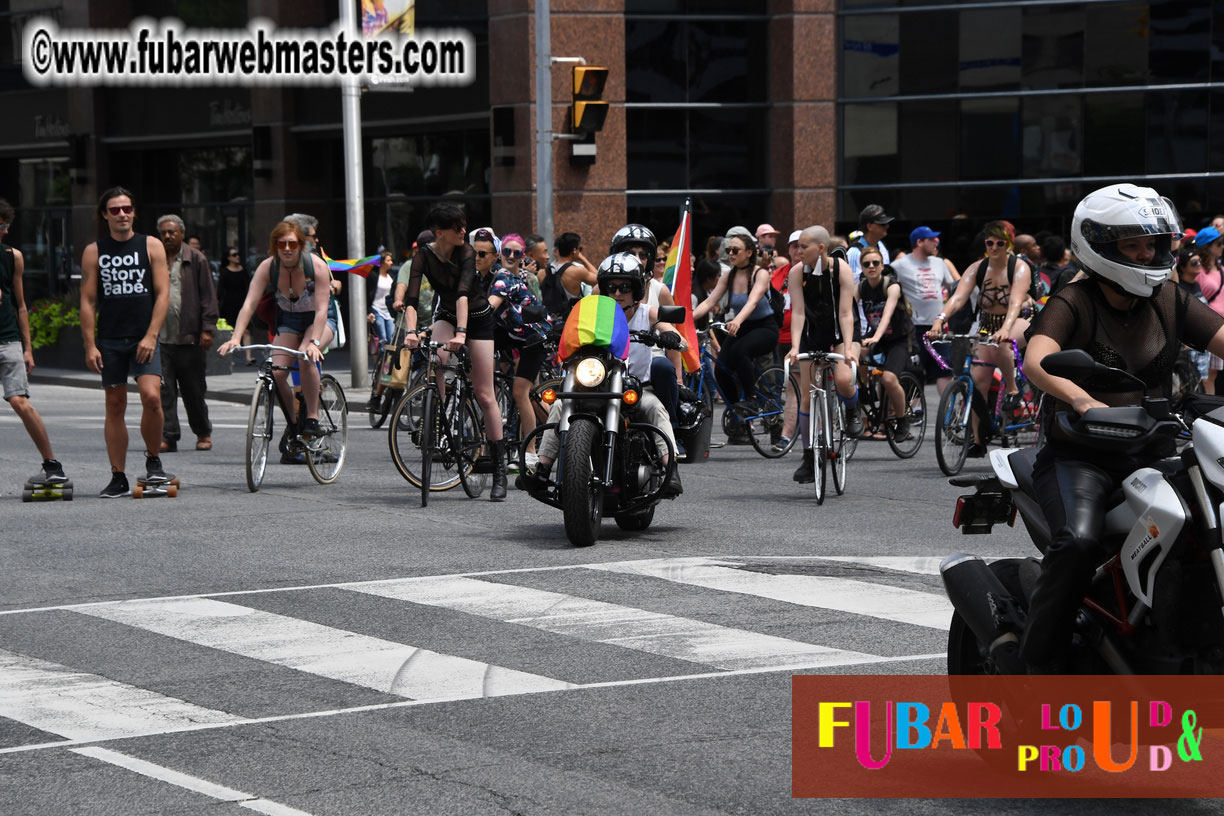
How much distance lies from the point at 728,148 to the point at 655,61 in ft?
5.90

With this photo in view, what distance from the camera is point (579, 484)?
32.2 feet

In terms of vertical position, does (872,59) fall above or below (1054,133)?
above

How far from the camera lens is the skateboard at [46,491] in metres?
12.4

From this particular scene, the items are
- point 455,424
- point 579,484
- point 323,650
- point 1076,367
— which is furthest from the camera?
point 455,424

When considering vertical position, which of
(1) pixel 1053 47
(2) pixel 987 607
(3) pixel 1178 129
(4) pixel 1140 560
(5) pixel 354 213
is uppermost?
(1) pixel 1053 47

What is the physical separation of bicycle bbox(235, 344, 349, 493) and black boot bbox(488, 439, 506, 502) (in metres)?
1.62

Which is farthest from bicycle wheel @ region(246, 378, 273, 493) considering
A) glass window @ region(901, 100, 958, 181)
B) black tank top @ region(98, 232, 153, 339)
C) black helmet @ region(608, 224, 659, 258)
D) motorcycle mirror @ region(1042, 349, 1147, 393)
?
glass window @ region(901, 100, 958, 181)

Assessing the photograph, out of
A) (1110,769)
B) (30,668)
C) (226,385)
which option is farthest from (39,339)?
(1110,769)

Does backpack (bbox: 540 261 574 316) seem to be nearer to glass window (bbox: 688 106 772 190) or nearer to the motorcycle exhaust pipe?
Answer: the motorcycle exhaust pipe

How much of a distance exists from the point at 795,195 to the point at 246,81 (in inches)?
413

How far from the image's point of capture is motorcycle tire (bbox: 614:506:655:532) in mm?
10578

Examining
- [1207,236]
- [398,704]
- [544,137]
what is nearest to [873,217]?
[1207,236]

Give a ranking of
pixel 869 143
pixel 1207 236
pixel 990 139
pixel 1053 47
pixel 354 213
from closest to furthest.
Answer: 1. pixel 1207 236
2. pixel 354 213
3. pixel 1053 47
4. pixel 990 139
5. pixel 869 143

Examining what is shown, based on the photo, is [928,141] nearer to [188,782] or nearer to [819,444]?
[819,444]
